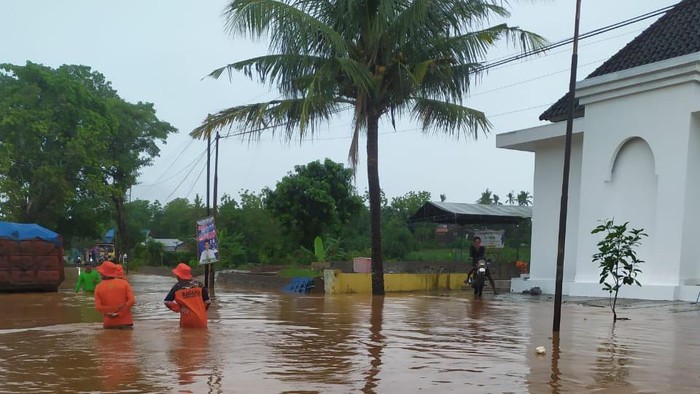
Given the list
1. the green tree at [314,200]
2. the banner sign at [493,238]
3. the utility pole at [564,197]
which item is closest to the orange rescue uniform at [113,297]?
the utility pole at [564,197]

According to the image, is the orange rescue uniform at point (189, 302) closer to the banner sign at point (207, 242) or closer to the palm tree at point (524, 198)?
the banner sign at point (207, 242)

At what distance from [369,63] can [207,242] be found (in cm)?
846

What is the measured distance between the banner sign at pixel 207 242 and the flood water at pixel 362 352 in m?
7.61

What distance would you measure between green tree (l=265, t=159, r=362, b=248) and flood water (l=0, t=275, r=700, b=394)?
79.5 feet

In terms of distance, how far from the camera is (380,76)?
18.7 meters

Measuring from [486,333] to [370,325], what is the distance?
2157mm

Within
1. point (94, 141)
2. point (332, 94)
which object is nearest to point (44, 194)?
point (94, 141)

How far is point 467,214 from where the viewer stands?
2794cm

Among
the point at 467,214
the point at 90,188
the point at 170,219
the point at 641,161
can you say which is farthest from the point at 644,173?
the point at 170,219

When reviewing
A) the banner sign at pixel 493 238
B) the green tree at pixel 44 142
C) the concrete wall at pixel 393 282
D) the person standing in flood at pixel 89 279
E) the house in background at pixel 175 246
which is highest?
the green tree at pixel 44 142

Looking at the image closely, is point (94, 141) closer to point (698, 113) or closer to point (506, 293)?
point (506, 293)

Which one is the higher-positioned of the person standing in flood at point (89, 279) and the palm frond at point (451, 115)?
the palm frond at point (451, 115)

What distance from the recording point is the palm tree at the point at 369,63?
17453 millimetres

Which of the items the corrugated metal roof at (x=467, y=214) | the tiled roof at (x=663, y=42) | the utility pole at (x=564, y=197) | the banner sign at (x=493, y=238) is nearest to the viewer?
the utility pole at (x=564, y=197)
